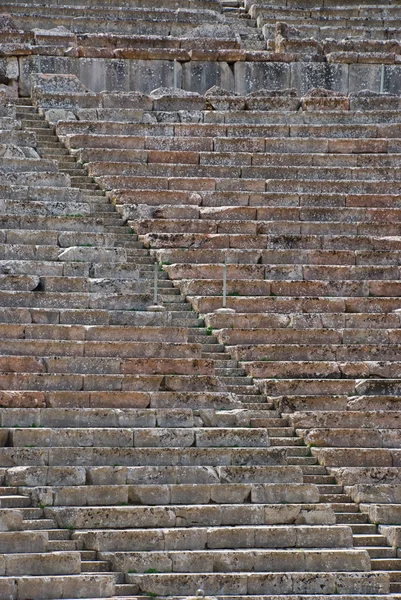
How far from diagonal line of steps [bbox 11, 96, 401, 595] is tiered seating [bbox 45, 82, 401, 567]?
0.44 feet

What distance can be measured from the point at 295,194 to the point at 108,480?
23.8 feet

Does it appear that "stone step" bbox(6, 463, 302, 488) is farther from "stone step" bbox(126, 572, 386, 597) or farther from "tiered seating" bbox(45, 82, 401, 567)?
"stone step" bbox(126, 572, 386, 597)

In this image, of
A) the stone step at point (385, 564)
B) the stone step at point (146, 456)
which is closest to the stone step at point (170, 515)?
the stone step at point (385, 564)

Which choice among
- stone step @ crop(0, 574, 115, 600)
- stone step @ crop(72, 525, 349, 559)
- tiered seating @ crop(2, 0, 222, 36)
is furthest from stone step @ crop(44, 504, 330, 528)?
tiered seating @ crop(2, 0, 222, 36)

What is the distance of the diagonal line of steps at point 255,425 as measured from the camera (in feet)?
53.2

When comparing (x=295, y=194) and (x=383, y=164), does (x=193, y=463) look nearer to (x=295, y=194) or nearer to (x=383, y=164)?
(x=295, y=194)

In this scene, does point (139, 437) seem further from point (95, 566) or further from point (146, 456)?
point (95, 566)

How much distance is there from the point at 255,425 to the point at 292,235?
430 centimetres

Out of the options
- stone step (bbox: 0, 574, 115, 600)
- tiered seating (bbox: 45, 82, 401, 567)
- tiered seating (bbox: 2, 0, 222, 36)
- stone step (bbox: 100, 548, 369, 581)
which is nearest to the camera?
stone step (bbox: 0, 574, 115, 600)

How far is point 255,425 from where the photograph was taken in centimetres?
1814

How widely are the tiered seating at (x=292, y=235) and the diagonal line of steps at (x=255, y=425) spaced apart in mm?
133

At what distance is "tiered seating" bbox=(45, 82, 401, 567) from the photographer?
1897 centimetres

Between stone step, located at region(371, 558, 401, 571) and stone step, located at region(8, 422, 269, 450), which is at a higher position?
stone step, located at region(8, 422, 269, 450)

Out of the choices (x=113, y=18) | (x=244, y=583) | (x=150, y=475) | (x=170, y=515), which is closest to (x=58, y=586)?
(x=170, y=515)
